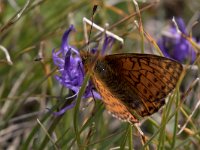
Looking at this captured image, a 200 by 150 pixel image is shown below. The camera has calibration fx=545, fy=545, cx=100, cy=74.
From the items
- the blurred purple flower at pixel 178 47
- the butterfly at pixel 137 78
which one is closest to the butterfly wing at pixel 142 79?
the butterfly at pixel 137 78

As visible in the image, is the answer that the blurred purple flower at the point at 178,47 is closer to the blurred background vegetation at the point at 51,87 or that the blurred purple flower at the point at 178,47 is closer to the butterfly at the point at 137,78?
the blurred background vegetation at the point at 51,87

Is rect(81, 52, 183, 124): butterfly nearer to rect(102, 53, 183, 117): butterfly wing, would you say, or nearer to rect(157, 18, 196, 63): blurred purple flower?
rect(102, 53, 183, 117): butterfly wing

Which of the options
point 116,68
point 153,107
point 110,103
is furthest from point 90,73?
point 116,68

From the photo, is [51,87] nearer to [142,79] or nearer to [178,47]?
[142,79]

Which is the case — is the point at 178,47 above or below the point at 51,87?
below

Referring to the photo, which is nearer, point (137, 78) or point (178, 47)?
point (137, 78)

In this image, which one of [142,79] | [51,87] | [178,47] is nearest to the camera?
[142,79]

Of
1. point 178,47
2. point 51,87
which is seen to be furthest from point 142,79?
point 178,47
